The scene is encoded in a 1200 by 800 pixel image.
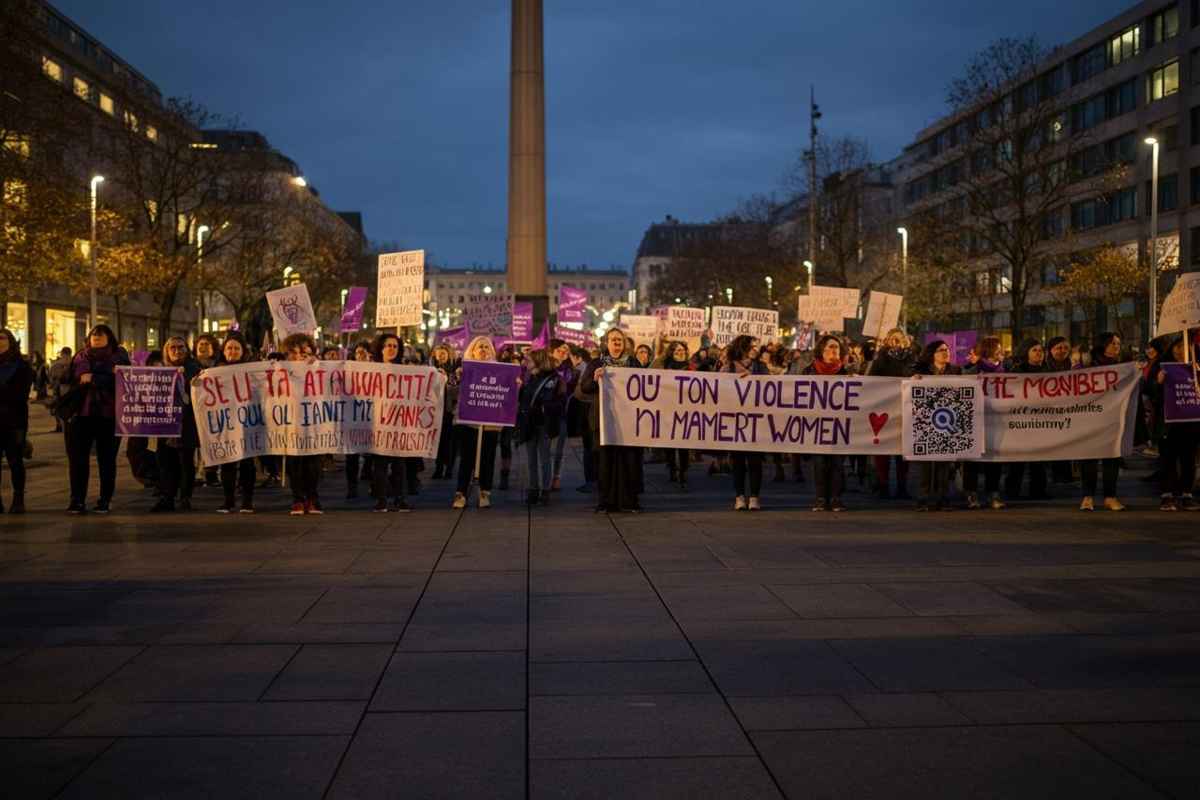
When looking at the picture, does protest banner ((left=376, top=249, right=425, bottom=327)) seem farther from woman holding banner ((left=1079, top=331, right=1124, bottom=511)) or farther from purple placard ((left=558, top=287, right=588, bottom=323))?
purple placard ((left=558, top=287, right=588, bottom=323))

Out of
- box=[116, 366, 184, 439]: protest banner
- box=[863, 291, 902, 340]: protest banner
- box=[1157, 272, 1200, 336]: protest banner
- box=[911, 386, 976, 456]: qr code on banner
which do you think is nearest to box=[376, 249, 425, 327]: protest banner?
box=[116, 366, 184, 439]: protest banner

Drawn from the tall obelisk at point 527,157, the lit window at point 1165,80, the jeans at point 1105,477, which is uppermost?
the lit window at point 1165,80

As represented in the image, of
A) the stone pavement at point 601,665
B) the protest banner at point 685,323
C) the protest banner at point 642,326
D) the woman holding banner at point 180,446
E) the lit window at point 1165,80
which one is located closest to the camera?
the stone pavement at point 601,665

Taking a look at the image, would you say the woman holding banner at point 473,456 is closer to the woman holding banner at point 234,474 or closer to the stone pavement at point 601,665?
the woman holding banner at point 234,474

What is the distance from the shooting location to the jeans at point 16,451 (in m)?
12.3

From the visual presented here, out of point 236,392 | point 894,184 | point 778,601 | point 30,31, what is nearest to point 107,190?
point 30,31

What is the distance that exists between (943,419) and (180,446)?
7.96 m

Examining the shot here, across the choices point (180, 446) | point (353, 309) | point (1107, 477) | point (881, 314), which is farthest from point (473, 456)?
point (881, 314)

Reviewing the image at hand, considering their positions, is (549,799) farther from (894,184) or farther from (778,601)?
(894,184)

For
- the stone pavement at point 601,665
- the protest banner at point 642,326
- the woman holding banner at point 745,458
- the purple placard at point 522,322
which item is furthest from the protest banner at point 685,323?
the stone pavement at point 601,665

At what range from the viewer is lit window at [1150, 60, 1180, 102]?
175 feet

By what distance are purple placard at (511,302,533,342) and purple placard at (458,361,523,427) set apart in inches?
626

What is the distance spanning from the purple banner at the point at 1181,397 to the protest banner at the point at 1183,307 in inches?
A: 23.2

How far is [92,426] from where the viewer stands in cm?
1255
